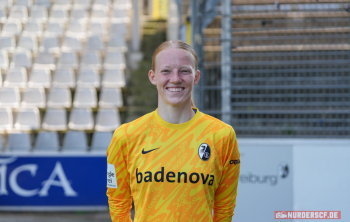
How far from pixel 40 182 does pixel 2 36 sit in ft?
15.5

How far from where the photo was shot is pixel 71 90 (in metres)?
6.86

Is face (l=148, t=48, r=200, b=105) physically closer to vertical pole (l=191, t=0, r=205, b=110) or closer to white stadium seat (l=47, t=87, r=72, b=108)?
vertical pole (l=191, t=0, r=205, b=110)

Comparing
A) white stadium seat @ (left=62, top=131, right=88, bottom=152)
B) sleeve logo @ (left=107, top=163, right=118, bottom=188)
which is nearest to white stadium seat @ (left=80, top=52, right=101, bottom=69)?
white stadium seat @ (left=62, top=131, right=88, bottom=152)

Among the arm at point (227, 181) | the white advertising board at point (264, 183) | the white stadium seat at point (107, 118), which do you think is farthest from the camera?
the white stadium seat at point (107, 118)

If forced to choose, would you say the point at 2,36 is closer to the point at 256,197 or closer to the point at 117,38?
the point at 117,38

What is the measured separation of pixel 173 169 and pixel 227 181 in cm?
26

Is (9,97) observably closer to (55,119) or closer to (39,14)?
(55,119)

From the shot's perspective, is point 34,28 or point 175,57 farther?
point 34,28

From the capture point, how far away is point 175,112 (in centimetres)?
154

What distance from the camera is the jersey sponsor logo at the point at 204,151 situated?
4.91ft

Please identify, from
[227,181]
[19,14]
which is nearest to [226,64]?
[227,181]

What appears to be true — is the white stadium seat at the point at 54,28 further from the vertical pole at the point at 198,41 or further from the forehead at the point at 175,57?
the forehead at the point at 175,57

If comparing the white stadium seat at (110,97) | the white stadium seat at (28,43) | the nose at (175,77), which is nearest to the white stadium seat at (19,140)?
the white stadium seat at (110,97)

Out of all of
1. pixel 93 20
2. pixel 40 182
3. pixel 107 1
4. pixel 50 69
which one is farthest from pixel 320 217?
pixel 107 1
